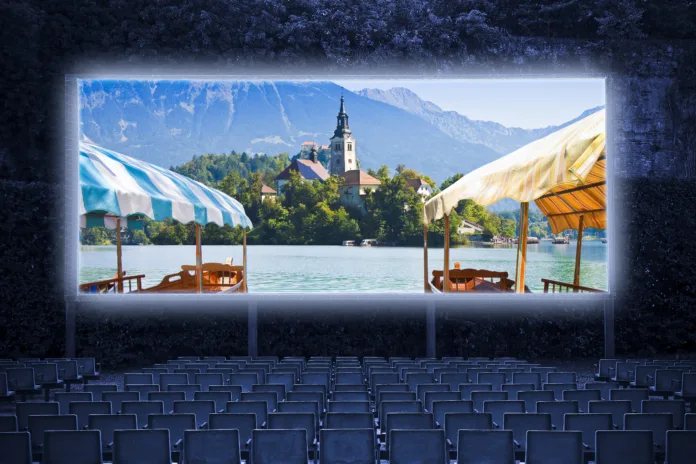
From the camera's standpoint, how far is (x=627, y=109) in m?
14.4

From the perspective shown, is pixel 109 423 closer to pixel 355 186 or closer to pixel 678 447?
pixel 678 447

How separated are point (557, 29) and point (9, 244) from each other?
11.2m

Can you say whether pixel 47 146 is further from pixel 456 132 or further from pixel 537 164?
pixel 537 164

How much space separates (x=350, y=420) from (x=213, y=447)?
1134 millimetres

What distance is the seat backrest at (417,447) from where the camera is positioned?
496 centimetres

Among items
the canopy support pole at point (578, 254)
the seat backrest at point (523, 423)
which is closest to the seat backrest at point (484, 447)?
the seat backrest at point (523, 423)

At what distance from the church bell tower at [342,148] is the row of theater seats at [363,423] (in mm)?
6798

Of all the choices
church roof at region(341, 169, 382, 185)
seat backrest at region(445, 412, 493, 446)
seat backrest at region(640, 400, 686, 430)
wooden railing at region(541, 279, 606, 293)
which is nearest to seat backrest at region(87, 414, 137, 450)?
seat backrest at region(445, 412, 493, 446)

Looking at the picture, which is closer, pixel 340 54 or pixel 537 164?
pixel 537 164

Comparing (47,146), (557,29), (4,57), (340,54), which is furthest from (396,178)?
(4,57)

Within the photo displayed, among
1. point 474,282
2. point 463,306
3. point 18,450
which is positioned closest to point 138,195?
point 463,306

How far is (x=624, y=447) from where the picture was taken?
4.92 meters

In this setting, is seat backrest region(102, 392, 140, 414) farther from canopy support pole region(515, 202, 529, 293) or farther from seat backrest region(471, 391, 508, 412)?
canopy support pole region(515, 202, 529, 293)

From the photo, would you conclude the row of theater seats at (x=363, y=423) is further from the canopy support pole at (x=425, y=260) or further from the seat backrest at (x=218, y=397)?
the canopy support pole at (x=425, y=260)
